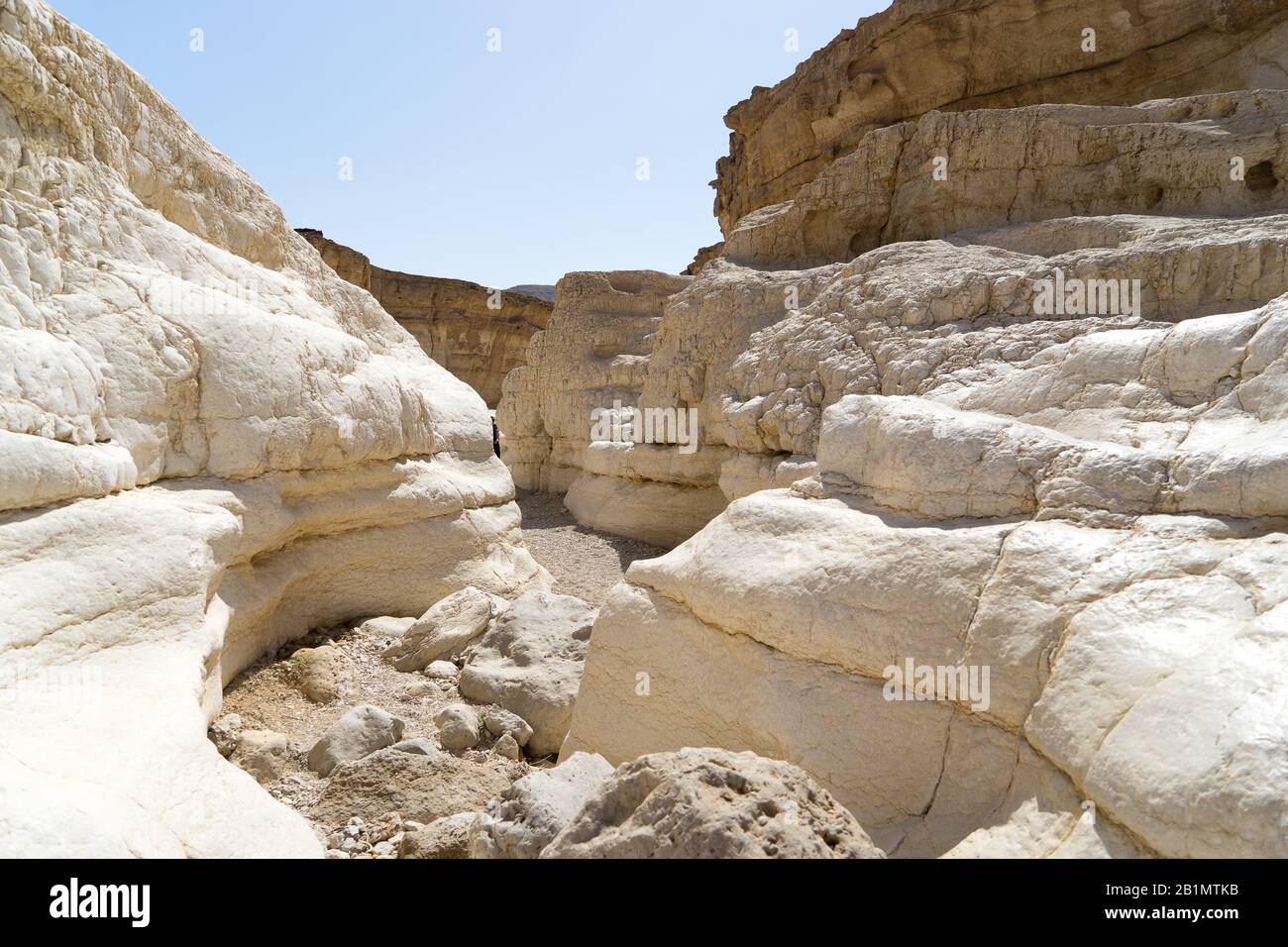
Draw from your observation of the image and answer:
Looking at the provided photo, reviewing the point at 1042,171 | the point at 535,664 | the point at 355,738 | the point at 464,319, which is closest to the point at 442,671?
the point at 535,664

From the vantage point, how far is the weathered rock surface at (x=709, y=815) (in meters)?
1.74

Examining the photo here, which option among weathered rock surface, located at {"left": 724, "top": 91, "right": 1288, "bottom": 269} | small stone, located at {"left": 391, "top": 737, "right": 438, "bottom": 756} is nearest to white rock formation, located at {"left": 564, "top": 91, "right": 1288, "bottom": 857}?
small stone, located at {"left": 391, "top": 737, "right": 438, "bottom": 756}

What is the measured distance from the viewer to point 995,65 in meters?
13.6

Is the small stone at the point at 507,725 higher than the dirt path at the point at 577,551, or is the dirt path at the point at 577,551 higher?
the dirt path at the point at 577,551

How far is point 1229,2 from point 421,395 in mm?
13233

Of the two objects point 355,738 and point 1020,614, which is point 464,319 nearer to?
point 355,738

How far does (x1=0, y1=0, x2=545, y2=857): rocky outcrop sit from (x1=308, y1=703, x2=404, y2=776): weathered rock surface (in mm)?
542

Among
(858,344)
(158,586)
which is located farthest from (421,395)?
(858,344)

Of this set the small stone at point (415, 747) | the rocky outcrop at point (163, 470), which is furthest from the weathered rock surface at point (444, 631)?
the small stone at point (415, 747)

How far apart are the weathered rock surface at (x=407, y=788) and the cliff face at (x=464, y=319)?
19126mm

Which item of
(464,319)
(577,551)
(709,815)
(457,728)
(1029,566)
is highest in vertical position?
(464,319)

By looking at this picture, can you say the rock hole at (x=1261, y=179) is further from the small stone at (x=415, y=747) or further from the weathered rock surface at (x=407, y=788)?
the small stone at (x=415, y=747)

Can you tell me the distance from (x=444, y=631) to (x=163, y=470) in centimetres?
193

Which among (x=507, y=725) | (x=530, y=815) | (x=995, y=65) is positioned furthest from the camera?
(x=995, y=65)
